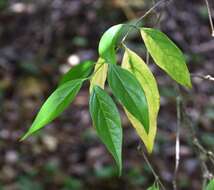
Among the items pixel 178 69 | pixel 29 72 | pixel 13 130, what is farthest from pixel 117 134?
pixel 29 72

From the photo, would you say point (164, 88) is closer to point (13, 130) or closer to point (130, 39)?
point (130, 39)

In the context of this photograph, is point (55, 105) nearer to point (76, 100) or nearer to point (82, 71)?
point (82, 71)

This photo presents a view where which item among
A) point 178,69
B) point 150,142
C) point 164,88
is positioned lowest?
point 164,88

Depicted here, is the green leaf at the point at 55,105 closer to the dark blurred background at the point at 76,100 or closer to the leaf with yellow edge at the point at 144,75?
the leaf with yellow edge at the point at 144,75

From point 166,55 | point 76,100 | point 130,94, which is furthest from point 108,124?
point 76,100

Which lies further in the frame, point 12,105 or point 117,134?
point 12,105

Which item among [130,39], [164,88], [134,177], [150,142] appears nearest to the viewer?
[150,142]

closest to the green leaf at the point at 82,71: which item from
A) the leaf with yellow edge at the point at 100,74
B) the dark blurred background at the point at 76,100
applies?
the leaf with yellow edge at the point at 100,74

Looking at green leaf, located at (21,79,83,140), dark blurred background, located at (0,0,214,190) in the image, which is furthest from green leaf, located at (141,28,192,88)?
dark blurred background, located at (0,0,214,190)
